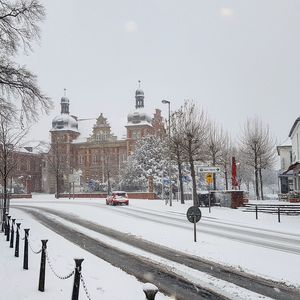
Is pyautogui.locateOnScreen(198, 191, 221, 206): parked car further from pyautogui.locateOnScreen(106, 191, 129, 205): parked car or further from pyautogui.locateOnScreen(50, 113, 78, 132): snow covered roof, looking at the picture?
pyautogui.locateOnScreen(50, 113, 78, 132): snow covered roof

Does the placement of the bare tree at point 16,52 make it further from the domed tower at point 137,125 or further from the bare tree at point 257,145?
the domed tower at point 137,125

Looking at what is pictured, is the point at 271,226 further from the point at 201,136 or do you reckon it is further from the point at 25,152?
the point at 25,152

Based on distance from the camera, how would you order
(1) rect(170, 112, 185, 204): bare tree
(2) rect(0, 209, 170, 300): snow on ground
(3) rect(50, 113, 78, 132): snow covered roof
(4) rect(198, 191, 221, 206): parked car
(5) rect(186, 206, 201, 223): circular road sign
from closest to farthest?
(2) rect(0, 209, 170, 300): snow on ground, (5) rect(186, 206, 201, 223): circular road sign, (4) rect(198, 191, 221, 206): parked car, (1) rect(170, 112, 185, 204): bare tree, (3) rect(50, 113, 78, 132): snow covered roof

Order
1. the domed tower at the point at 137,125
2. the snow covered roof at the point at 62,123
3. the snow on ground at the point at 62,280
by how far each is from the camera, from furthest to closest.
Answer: the snow covered roof at the point at 62,123 < the domed tower at the point at 137,125 < the snow on ground at the point at 62,280

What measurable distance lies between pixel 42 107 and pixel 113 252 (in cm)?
674

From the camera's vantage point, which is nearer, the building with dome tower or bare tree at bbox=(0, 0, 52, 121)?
bare tree at bbox=(0, 0, 52, 121)

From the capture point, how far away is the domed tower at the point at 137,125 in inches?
3917

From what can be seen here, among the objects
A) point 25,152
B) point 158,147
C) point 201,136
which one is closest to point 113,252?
point 201,136

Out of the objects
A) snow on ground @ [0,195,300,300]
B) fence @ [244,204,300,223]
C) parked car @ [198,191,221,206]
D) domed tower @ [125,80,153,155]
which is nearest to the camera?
snow on ground @ [0,195,300,300]

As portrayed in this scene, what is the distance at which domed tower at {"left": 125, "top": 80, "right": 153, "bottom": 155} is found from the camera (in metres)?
99.5

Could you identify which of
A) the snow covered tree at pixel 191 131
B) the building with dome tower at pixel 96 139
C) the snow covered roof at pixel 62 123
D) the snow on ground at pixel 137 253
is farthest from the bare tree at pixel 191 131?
Result: the snow covered roof at pixel 62 123

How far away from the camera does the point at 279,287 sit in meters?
9.15

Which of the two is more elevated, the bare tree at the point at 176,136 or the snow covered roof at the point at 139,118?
the snow covered roof at the point at 139,118

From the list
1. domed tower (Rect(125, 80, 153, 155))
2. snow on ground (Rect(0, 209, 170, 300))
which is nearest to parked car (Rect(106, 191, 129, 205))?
snow on ground (Rect(0, 209, 170, 300))
